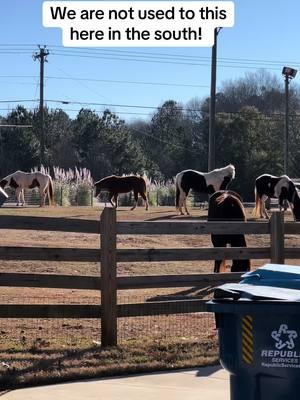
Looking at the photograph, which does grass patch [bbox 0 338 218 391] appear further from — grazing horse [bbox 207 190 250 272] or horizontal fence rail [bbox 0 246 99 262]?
grazing horse [bbox 207 190 250 272]

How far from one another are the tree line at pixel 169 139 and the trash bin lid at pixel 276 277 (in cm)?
5381

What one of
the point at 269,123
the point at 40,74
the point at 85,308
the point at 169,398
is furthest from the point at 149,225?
the point at 269,123

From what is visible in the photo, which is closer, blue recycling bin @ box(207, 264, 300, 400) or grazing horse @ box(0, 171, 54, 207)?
blue recycling bin @ box(207, 264, 300, 400)

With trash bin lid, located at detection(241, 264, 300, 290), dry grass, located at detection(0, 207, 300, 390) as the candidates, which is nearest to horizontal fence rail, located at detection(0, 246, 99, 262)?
dry grass, located at detection(0, 207, 300, 390)

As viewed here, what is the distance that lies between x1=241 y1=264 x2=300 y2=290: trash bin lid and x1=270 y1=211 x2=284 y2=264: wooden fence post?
3.64 metres

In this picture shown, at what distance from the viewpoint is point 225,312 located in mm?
3920

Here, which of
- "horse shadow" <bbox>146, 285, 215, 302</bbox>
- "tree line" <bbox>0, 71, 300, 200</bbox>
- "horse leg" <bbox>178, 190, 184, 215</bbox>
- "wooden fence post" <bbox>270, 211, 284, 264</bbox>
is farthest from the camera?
"tree line" <bbox>0, 71, 300, 200</bbox>

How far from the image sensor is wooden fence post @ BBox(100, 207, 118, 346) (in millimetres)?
7082

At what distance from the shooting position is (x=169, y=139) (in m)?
83.9

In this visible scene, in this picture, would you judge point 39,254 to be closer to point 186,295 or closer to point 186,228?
point 186,228

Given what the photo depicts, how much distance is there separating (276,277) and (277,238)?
12.8 ft

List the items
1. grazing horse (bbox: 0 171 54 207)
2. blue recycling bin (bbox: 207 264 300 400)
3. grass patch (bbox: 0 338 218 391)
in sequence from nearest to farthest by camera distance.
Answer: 1. blue recycling bin (bbox: 207 264 300 400)
2. grass patch (bbox: 0 338 218 391)
3. grazing horse (bbox: 0 171 54 207)

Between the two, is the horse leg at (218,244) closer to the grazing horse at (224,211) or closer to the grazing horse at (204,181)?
the grazing horse at (224,211)

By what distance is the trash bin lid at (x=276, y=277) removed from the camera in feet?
13.5
